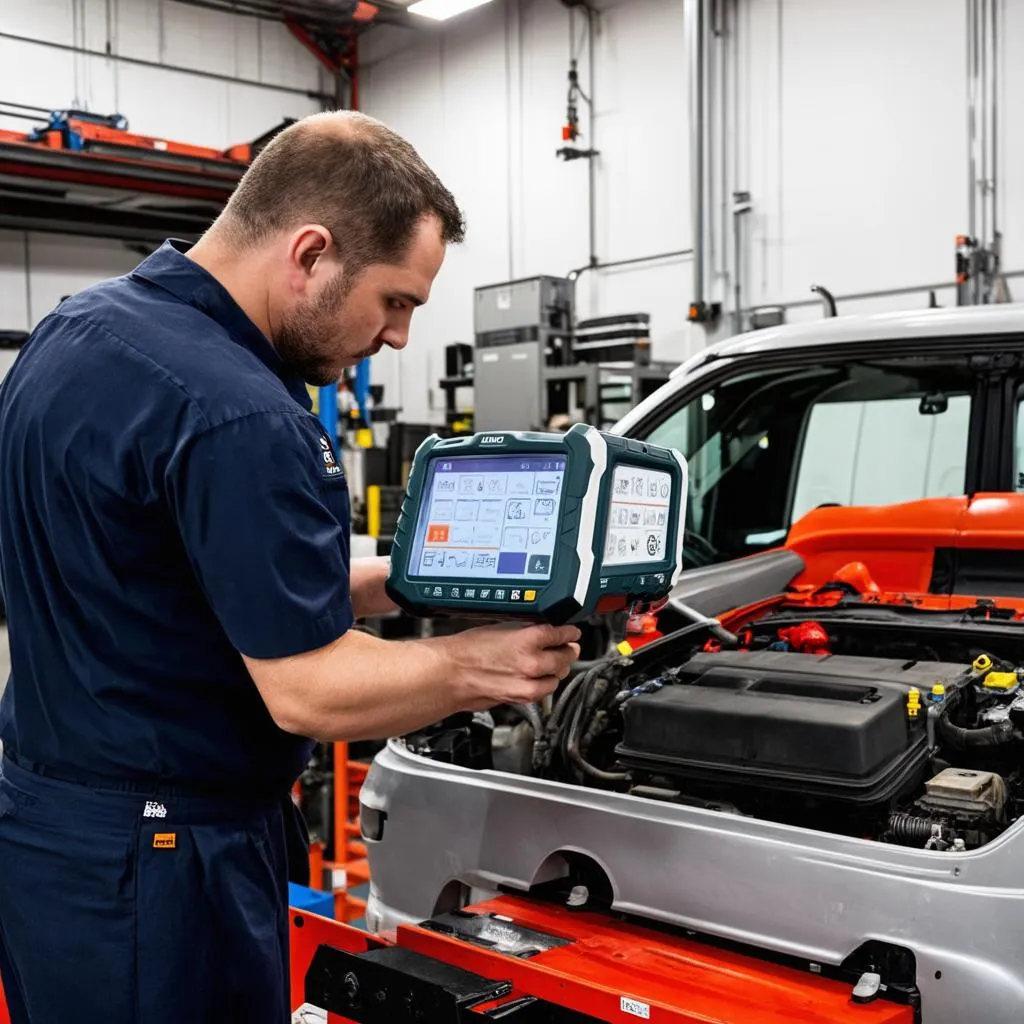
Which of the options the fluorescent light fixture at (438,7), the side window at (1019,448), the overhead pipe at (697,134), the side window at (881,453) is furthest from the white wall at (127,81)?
the side window at (1019,448)

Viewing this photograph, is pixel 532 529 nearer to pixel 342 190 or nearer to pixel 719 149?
pixel 342 190

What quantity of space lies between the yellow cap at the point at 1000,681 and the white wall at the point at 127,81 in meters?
10.9

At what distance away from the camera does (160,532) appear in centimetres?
150

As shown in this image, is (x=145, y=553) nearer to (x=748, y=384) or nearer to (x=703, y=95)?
(x=748, y=384)

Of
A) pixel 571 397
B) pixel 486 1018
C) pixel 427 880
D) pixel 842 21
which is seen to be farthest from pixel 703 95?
pixel 486 1018

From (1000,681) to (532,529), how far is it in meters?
1.39

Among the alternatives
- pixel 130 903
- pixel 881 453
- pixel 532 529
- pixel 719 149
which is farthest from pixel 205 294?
pixel 719 149

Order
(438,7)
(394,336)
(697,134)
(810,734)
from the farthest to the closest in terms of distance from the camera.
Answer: (438,7) < (697,134) < (810,734) < (394,336)

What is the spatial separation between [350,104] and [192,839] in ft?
39.5

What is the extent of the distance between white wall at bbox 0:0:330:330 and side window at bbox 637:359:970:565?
9.58m

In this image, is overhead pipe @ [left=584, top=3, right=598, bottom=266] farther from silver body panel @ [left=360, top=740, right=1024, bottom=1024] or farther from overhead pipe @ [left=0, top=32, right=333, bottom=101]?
silver body panel @ [left=360, top=740, right=1024, bottom=1024]

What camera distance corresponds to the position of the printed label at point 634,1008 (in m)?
1.74

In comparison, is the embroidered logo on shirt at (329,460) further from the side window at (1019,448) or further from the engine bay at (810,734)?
the side window at (1019,448)

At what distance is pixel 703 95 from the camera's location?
8.65 m
